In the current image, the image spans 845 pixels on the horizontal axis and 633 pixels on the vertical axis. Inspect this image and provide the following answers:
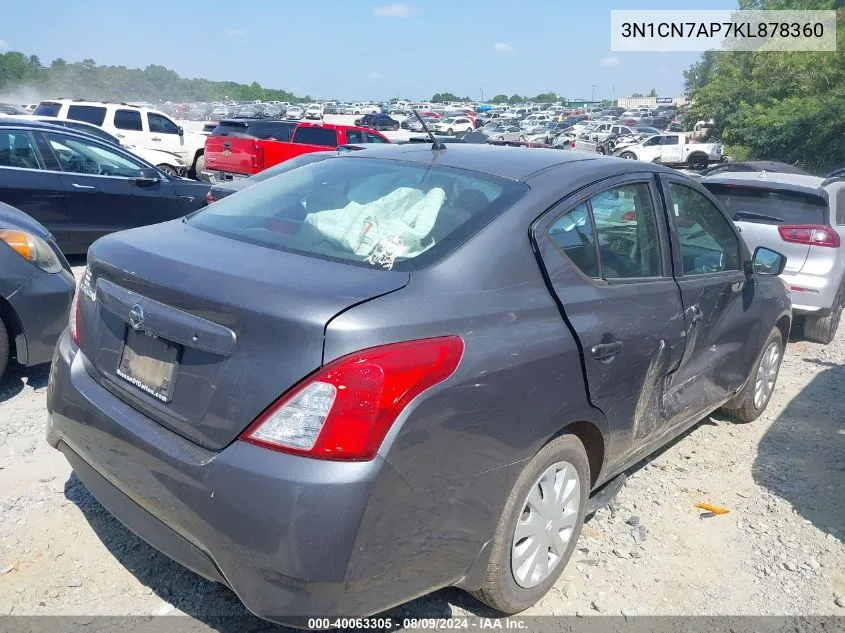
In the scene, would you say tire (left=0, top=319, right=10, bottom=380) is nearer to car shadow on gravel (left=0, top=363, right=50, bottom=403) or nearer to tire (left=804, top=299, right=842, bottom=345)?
car shadow on gravel (left=0, top=363, right=50, bottom=403)

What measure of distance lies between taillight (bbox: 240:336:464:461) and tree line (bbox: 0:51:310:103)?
64.3 metres

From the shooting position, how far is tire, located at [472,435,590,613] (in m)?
2.61

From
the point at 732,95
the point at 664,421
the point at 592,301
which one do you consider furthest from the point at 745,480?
the point at 732,95

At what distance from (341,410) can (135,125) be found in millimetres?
17867

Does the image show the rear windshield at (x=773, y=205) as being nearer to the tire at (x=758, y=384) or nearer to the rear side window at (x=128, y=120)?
the tire at (x=758, y=384)

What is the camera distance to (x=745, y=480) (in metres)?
4.22

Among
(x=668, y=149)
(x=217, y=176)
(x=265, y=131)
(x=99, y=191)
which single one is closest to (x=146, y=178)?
(x=99, y=191)

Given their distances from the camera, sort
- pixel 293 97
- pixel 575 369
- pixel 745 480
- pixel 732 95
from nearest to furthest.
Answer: pixel 575 369 < pixel 745 480 < pixel 732 95 < pixel 293 97

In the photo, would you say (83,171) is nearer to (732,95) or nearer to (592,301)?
(592,301)

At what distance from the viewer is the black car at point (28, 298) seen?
Answer: 14.4 ft

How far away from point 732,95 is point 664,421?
4022 cm

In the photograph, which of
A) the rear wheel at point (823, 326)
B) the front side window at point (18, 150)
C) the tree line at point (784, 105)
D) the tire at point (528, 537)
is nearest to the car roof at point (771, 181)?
the rear wheel at point (823, 326)

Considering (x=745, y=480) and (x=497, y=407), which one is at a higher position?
(x=497, y=407)

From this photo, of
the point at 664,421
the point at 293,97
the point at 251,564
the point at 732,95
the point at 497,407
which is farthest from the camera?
the point at 293,97
